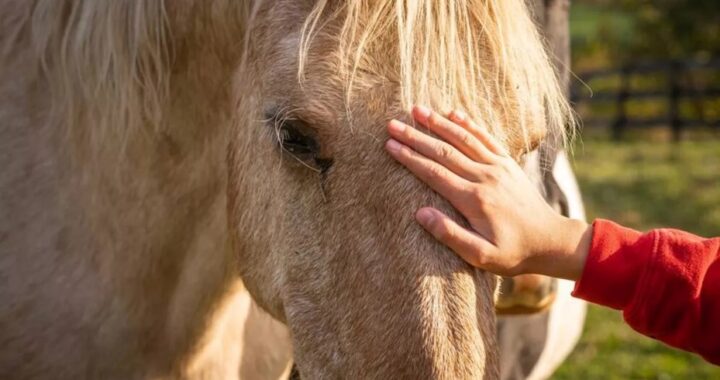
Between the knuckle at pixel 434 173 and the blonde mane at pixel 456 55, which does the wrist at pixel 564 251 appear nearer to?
the blonde mane at pixel 456 55

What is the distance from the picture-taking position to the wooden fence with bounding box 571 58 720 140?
18672 mm

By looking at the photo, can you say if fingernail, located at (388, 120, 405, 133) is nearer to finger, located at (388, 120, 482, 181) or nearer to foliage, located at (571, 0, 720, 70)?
finger, located at (388, 120, 482, 181)

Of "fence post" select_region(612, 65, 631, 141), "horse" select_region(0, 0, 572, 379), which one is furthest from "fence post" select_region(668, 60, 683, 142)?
"horse" select_region(0, 0, 572, 379)

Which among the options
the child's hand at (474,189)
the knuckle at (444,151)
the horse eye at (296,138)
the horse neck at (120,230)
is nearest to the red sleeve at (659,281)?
the child's hand at (474,189)

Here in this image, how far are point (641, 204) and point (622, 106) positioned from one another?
27.6 feet

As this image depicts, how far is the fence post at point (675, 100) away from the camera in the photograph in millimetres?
18172

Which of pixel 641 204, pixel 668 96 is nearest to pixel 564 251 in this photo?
pixel 641 204

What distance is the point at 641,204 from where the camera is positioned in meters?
11.7

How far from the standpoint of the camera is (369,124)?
204cm

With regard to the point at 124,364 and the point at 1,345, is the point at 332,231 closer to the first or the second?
the point at 124,364

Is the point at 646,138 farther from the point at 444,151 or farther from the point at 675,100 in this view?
the point at 444,151

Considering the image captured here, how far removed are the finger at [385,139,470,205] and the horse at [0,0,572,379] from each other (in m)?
0.03

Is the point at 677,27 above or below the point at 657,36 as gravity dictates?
above

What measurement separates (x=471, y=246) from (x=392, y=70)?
16.7 inches
